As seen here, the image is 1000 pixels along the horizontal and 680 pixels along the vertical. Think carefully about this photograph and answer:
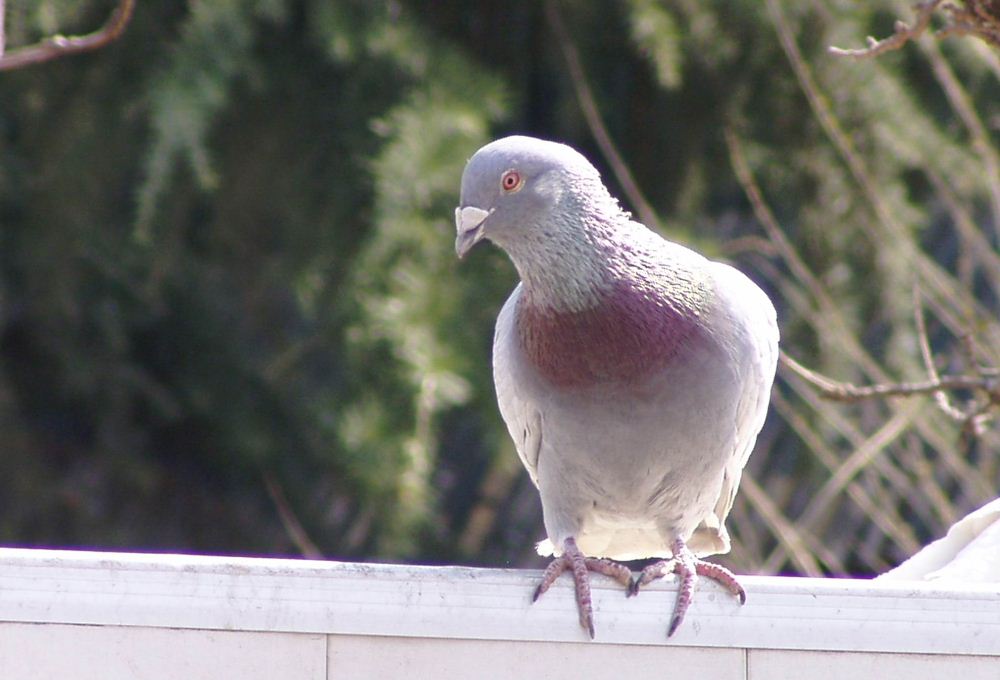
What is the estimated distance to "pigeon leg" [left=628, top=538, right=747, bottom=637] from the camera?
219cm

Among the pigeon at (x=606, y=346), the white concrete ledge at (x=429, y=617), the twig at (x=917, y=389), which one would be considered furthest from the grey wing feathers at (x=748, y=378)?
the white concrete ledge at (x=429, y=617)

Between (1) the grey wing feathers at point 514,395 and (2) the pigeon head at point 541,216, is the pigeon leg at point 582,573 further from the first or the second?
(2) the pigeon head at point 541,216

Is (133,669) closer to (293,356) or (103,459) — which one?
(293,356)

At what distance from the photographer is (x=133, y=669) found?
2012mm

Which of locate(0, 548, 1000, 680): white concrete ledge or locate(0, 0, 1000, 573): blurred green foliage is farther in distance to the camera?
locate(0, 0, 1000, 573): blurred green foliage

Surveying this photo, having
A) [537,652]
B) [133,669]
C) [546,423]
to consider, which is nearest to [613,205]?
[546,423]

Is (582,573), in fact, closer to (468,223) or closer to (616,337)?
(616,337)

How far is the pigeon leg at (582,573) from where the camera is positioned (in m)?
2.16

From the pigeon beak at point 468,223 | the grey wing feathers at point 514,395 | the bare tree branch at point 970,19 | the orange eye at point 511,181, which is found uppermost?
the bare tree branch at point 970,19

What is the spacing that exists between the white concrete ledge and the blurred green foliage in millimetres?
1654

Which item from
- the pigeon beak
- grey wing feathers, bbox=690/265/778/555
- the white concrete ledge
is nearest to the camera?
the white concrete ledge

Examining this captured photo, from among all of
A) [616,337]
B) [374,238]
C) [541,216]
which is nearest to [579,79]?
[374,238]

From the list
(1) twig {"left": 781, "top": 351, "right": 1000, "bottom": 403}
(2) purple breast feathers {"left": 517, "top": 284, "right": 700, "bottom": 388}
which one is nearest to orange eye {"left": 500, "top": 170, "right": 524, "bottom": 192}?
(2) purple breast feathers {"left": 517, "top": 284, "right": 700, "bottom": 388}

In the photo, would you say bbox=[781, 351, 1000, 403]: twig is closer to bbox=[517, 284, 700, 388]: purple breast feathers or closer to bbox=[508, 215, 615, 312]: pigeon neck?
bbox=[517, 284, 700, 388]: purple breast feathers
